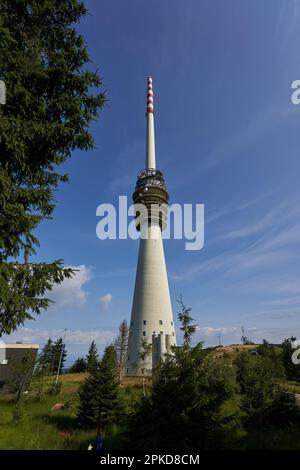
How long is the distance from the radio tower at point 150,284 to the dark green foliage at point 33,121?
2644cm

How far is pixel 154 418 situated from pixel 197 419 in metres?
1.35

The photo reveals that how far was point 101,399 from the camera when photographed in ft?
66.8

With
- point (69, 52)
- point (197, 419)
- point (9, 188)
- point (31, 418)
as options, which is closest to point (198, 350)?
point (197, 419)

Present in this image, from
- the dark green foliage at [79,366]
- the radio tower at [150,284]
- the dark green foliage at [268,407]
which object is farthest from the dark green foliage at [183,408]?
the dark green foliage at [79,366]

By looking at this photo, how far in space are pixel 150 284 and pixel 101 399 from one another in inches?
794

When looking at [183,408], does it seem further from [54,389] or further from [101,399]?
[54,389]

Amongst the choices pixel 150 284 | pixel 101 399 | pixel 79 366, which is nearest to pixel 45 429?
pixel 101 399

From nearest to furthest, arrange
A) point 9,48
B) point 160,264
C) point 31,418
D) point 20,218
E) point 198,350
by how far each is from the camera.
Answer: point 20,218
point 9,48
point 198,350
point 31,418
point 160,264

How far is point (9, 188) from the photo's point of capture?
8016 mm

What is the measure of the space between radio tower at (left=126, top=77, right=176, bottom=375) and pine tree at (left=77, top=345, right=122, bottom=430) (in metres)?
10.8

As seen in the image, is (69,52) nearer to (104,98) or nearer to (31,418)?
(104,98)

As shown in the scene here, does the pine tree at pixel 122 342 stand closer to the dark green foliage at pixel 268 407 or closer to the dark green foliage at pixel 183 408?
the dark green foliage at pixel 268 407
